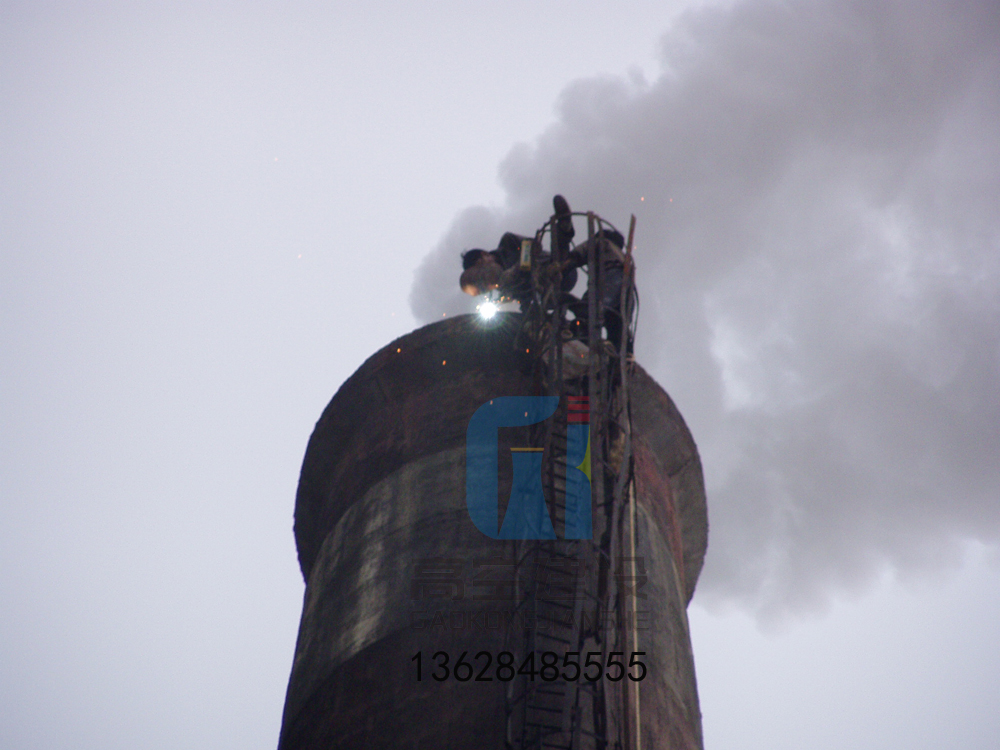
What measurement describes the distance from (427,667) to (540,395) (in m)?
3.59

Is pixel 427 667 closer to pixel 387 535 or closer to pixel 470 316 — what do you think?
pixel 387 535

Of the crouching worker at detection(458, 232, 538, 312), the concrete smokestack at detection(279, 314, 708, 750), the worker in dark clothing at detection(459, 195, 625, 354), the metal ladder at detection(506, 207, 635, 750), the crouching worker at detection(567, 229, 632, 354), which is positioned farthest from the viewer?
the crouching worker at detection(458, 232, 538, 312)

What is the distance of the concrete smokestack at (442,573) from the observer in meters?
8.89

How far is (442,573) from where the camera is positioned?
989 centimetres

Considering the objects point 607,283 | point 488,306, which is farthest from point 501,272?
point 607,283

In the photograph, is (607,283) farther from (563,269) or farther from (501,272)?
(501,272)

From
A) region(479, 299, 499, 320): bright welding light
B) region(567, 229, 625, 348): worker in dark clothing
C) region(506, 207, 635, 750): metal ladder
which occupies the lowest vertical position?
region(506, 207, 635, 750): metal ladder

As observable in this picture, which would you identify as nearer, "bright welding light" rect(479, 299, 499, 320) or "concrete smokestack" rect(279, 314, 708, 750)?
"concrete smokestack" rect(279, 314, 708, 750)

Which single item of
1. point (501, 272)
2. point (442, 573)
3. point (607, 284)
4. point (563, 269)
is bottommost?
point (442, 573)

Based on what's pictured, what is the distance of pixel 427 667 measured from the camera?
920cm

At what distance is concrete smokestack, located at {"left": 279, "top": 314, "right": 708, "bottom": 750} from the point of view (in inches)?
350

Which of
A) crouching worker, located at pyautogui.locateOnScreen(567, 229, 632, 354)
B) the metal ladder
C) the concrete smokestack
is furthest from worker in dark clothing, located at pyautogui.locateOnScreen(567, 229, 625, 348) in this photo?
the concrete smokestack

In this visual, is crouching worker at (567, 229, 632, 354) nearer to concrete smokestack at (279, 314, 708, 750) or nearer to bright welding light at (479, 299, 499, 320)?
concrete smokestack at (279, 314, 708, 750)

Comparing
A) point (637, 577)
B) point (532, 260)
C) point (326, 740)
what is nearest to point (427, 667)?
point (326, 740)
